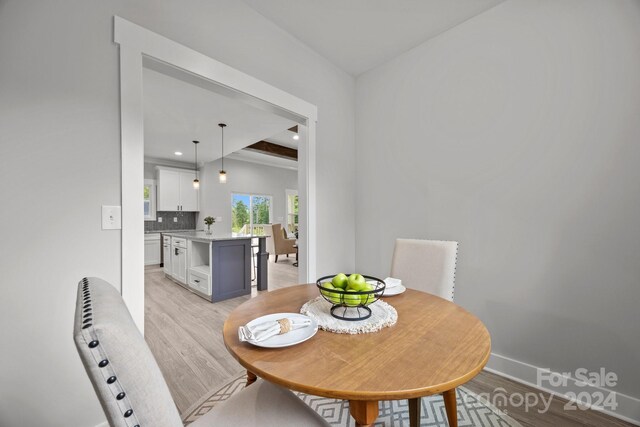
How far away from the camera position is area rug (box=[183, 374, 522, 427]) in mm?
1468

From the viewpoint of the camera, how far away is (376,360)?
2.42ft

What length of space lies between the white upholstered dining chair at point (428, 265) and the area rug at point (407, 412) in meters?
0.66

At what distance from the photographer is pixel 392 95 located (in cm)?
258

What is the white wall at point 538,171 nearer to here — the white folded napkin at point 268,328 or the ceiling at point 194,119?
the white folded napkin at point 268,328

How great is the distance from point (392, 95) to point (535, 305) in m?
2.10

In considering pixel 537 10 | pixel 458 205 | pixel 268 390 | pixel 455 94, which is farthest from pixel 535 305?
pixel 537 10

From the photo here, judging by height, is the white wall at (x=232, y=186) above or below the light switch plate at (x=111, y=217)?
above

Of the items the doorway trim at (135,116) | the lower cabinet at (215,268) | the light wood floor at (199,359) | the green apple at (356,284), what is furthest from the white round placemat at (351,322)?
the lower cabinet at (215,268)

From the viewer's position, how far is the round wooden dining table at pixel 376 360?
2.06 ft

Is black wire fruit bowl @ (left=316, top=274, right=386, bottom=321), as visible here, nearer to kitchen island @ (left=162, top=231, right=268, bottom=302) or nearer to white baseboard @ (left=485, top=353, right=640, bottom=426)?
white baseboard @ (left=485, top=353, right=640, bottom=426)

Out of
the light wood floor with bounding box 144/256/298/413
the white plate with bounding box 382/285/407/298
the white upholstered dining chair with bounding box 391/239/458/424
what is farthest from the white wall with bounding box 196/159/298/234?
the white plate with bounding box 382/285/407/298

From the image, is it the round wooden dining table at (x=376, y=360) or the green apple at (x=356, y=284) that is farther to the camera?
the green apple at (x=356, y=284)

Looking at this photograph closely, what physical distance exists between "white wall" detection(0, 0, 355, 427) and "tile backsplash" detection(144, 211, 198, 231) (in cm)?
586

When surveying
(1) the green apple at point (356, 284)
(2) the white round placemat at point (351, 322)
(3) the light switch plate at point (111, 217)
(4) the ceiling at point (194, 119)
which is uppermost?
(4) the ceiling at point (194, 119)
